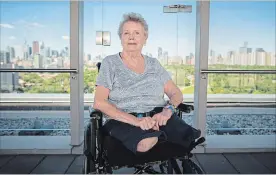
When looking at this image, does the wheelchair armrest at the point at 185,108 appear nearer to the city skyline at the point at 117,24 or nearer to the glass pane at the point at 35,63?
the city skyline at the point at 117,24

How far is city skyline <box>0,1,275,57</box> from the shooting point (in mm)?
3615

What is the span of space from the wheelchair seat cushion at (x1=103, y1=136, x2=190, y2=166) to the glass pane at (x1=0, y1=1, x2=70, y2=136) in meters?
1.97

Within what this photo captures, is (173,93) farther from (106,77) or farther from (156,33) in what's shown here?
(156,33)

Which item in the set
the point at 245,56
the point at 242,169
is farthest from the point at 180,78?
the point at 242,169

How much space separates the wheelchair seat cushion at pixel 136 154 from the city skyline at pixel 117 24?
1903 mm

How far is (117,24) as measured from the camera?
11.7ft

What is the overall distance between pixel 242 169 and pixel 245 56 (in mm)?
1471

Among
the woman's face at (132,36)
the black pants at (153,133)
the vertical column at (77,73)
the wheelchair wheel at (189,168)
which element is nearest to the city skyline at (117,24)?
the vertical column at (77,73)

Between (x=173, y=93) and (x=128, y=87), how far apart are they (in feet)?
1.13

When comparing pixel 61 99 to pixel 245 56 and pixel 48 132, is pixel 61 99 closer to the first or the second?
pixel 48 132

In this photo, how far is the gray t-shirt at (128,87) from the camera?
6.72 ft

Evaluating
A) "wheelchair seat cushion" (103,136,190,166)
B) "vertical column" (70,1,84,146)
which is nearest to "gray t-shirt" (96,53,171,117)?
"wheelchair seat cushion" (103,136,190,166)

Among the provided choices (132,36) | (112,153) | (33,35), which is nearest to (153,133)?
(112,153)

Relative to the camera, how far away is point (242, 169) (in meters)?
2.90
